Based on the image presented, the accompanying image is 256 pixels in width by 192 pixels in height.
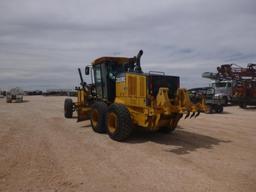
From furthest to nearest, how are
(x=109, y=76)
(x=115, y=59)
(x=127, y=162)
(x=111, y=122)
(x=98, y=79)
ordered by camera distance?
(x=98, y=79) → (x=115, y=59) → (x=109, y=76) → (x=111, y=122) → (x=127, y=162)

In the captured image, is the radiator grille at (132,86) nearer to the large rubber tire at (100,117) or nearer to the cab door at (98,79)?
the large rubber tire at (100,117)

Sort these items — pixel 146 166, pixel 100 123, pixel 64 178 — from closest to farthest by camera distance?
pixel 64 178 → pixel 146 166 → pixel 100 123

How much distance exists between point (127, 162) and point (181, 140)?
3021 mm

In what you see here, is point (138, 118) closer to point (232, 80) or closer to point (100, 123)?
point (100, 123)

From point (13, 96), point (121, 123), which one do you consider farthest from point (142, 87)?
point (13, 96)

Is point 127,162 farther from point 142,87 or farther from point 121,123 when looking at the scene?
point 142,87

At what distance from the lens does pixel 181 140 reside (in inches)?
339

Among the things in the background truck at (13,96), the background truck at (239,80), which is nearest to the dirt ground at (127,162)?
the background truck at (239,80)

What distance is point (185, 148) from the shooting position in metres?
7.49

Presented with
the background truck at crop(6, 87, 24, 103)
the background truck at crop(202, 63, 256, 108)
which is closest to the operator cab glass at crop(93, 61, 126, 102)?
the background truck at crop(202, 63, 256, 108)

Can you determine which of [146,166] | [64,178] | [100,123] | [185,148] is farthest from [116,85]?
[64,178]

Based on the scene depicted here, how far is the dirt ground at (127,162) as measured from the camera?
4770 mm

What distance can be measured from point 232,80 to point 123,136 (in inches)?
742

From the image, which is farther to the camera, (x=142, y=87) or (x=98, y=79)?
(x=98, y=79)
